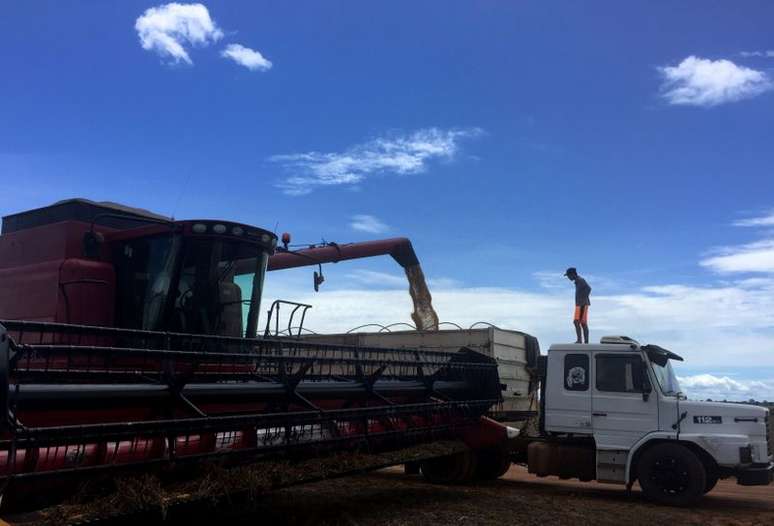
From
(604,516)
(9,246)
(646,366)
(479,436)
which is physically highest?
(9,246)

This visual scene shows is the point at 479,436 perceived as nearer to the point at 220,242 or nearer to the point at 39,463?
the point at 220,242

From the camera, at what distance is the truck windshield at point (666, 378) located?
9.18 meters

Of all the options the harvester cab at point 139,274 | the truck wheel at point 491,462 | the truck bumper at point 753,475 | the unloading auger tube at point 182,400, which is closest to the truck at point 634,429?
the truck bumper at point 753,475

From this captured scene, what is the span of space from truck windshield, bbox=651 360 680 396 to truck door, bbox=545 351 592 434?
2.90ft

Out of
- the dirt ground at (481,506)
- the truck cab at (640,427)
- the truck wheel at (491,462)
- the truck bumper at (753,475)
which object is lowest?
the dirt ground at (481,506)

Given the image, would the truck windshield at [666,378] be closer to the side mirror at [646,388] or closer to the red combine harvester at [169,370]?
the side mirror at [646,388]

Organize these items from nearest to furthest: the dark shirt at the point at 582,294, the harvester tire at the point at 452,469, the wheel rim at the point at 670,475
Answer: the wheel rim at the point at 670,475, the harvester tire at the point at 452,469, the dark shirt at the point at 582,294

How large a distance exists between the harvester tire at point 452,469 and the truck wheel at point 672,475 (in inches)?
89.5

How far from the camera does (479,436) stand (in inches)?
353

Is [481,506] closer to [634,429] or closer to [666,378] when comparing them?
[634,429]

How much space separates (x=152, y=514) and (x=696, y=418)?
6964 mm

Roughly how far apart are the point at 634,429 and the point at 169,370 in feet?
21.1

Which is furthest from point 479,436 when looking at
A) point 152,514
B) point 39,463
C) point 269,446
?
point 39,463

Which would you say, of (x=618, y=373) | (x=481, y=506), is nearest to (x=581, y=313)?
(x=618, y=373)
